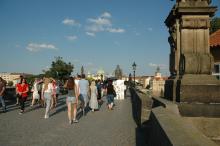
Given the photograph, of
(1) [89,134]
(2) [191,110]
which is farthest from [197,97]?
(1) [89,134]

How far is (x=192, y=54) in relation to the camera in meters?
8.71

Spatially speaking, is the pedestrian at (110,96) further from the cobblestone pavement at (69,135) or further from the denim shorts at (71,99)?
the cobblestone pavement at (69,135)

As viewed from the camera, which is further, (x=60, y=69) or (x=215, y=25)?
(x=60, y=69)

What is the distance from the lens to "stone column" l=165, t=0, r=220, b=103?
799cm

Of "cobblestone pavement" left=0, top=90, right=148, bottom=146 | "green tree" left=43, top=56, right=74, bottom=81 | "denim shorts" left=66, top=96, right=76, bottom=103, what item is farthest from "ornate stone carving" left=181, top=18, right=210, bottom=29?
"green tree" left=43, top=56, right=74, bottom=81

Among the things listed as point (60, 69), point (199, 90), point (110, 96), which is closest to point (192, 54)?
point (199, 90)

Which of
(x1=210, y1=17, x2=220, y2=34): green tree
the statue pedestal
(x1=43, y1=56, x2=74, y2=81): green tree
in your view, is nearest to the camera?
the statue pedestal

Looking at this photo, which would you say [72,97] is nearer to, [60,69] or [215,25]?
[215,25]

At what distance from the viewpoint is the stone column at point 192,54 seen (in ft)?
26.2

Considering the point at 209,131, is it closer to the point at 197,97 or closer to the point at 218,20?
the point at 197,97

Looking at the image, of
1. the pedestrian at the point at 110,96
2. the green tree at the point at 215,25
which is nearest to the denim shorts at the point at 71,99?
the pedestrian at the point at 110,96

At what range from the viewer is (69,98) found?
41.9ft

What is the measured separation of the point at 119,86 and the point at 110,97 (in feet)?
34.7

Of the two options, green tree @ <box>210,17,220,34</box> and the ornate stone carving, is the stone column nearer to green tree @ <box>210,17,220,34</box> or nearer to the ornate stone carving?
the ornate stone carving
